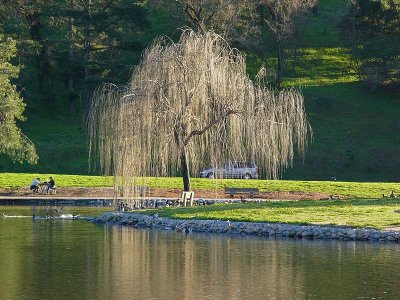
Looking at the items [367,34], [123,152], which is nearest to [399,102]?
[367,34]

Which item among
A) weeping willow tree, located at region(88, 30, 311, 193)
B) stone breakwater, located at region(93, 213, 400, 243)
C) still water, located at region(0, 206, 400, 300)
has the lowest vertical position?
still water, located at region(0, 206, 400, 300)

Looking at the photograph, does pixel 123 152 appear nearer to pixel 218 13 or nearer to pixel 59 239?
pixel 59 239

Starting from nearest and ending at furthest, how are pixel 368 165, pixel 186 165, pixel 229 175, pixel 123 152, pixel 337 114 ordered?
pixel 123 152, pixel 186 165, pixel 229 175, pixel 368 165, pixel 337 114

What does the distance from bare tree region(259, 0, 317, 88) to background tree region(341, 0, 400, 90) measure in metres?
5.14

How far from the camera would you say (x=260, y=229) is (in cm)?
3675

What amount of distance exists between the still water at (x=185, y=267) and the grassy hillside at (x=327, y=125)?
38.9 m

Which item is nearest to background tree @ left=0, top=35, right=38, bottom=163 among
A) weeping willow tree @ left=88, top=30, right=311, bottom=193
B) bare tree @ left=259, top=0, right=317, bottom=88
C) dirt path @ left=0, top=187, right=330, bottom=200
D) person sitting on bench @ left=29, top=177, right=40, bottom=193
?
person sitting on bench @ left=29, top=177, right=40, bottom=193

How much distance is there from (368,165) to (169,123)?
3605cm

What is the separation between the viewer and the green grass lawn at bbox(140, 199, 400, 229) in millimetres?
37547

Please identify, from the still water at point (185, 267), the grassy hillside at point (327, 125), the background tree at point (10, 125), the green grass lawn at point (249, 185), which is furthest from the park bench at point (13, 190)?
the still water at point (185, 267)

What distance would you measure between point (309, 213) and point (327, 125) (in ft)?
143

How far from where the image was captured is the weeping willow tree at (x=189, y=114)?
4278 centimetres

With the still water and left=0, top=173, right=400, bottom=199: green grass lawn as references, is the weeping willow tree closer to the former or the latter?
the still water

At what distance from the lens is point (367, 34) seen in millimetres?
90062
